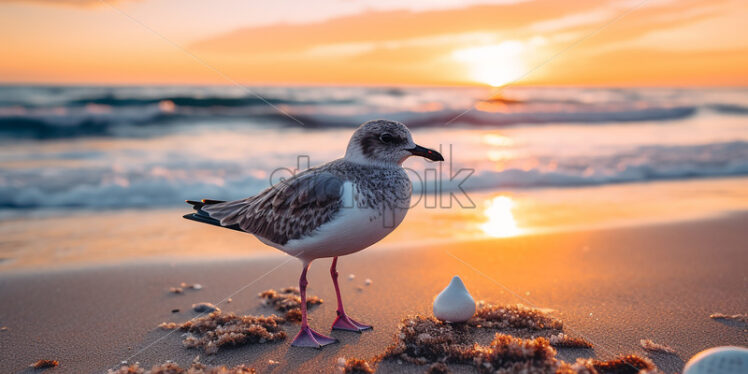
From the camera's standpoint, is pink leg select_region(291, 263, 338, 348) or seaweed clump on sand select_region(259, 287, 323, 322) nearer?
pink leg select_region(291, 263, 338, 348)

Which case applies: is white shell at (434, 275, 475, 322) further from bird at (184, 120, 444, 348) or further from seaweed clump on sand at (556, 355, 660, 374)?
seaweed clump on sand at (556, 355, 660, 374)

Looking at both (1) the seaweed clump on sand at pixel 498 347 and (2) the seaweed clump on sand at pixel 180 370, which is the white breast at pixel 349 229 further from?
(2) the seaweed clump on sand at pixel 180 370

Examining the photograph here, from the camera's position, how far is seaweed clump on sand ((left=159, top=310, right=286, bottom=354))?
402cm

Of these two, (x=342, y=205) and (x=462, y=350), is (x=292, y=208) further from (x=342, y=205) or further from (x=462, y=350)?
(x=462, y=350)

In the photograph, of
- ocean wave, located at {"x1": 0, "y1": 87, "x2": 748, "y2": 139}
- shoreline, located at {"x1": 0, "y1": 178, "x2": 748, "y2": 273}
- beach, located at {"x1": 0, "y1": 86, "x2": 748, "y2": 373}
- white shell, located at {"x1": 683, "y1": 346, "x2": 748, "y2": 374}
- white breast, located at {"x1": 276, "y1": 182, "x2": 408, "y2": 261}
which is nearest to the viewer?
white shell, located at {"x1": 683, "y1": 346, "x2": 748, "y2": 374}

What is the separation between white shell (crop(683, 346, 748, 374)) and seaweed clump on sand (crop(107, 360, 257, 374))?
9.32 ft

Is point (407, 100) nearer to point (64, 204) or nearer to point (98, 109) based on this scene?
point (98, 109)

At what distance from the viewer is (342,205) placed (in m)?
4.02

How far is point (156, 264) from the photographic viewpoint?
6.22 metres

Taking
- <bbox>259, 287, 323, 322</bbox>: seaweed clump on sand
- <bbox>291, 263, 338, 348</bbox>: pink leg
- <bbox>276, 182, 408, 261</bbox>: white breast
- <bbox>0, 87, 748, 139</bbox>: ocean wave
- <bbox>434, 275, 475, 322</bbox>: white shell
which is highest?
<bbox>0, 87, 748, 139</bbox>: ocean wave

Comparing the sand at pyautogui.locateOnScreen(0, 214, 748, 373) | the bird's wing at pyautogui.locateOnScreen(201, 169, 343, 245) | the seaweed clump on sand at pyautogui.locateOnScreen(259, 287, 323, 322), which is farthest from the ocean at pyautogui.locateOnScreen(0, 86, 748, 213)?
the bird's wing at pyautogui.locateOnScreen(201, 169, 343, 245)

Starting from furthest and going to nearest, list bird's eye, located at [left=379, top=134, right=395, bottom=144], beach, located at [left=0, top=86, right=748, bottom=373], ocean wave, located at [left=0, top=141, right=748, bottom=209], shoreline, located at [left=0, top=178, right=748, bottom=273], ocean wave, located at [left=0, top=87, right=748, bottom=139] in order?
ocean wave, located at [left=0, top=87, right=748, bottom=139] < ocean wave, located at [left=0, top=141, right=748, bottom=209] < shoreline, located at [left=0, top=178, right=748, bottom=273] < bird's eye, located at [left=379, top=134, right=395, bottom=144] < beach, located at [left=0, top=86, right=748, bottom=373]

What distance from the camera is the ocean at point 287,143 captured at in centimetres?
1051

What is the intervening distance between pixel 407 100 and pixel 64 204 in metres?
27.8
